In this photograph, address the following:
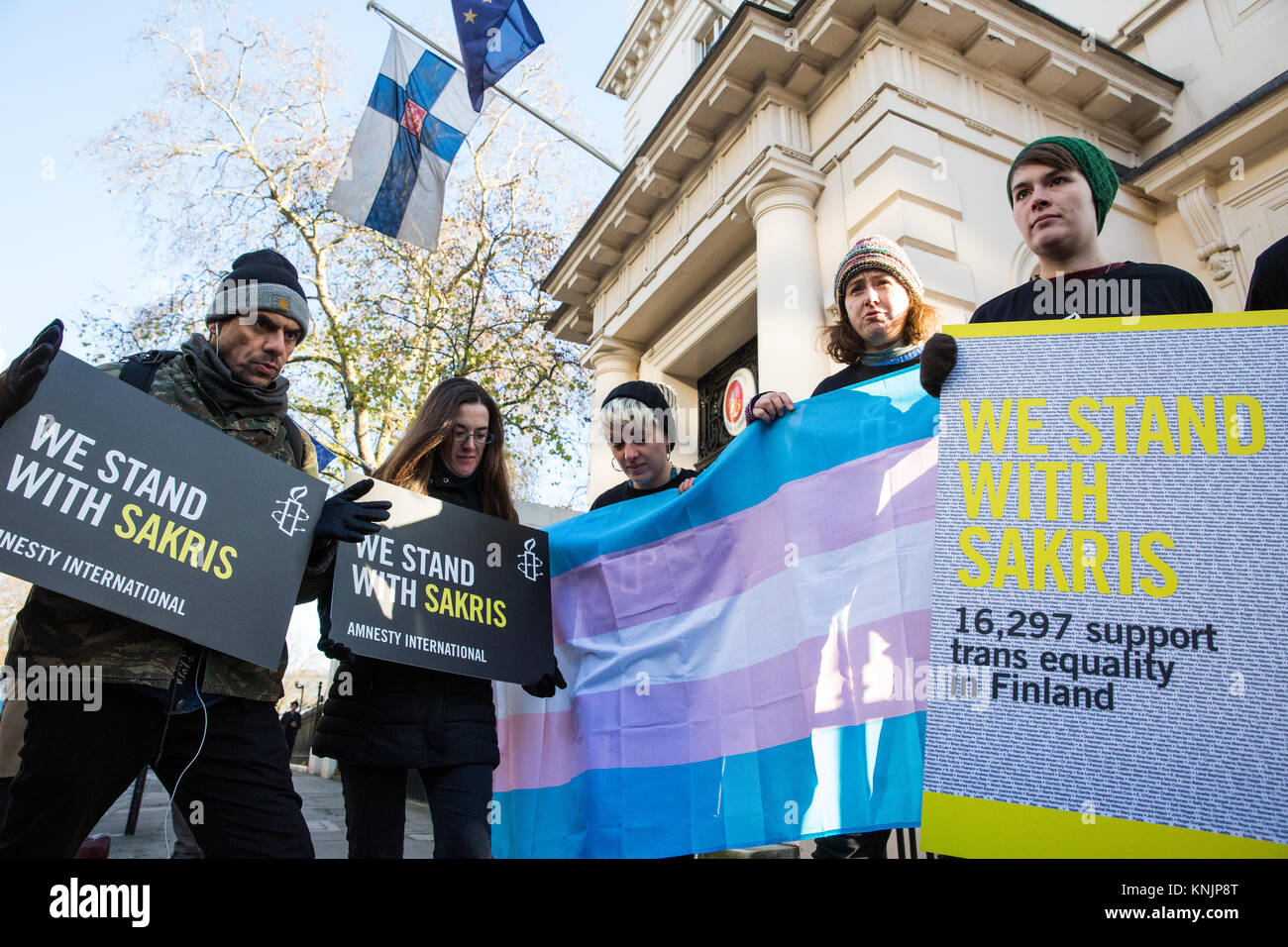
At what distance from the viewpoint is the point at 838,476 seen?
256cm

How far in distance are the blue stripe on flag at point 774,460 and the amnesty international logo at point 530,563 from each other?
9.7 inches

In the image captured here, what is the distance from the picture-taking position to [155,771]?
1.88 meters

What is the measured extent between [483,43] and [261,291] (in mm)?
8653

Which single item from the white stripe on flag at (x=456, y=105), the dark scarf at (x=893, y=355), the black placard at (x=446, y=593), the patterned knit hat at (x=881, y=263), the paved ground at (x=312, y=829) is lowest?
the paved ground at (x=312, y=829)

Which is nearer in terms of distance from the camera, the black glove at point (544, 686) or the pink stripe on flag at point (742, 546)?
the pink stripe on flag at point (742, 546)

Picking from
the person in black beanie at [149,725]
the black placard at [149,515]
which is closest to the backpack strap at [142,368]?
the person in black beanie at [149,725]

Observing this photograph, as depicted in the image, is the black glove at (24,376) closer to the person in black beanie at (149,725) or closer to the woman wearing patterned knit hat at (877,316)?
the person in black beanie at (149,725)

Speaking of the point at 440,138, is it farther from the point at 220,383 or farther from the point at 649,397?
the point at 220,383

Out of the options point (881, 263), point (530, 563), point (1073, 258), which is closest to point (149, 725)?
point (530, 563)

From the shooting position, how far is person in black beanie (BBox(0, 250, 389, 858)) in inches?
67.6

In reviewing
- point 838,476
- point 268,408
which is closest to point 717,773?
point 838,476

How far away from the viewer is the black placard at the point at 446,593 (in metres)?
2.49

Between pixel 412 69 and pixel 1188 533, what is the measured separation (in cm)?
1100
